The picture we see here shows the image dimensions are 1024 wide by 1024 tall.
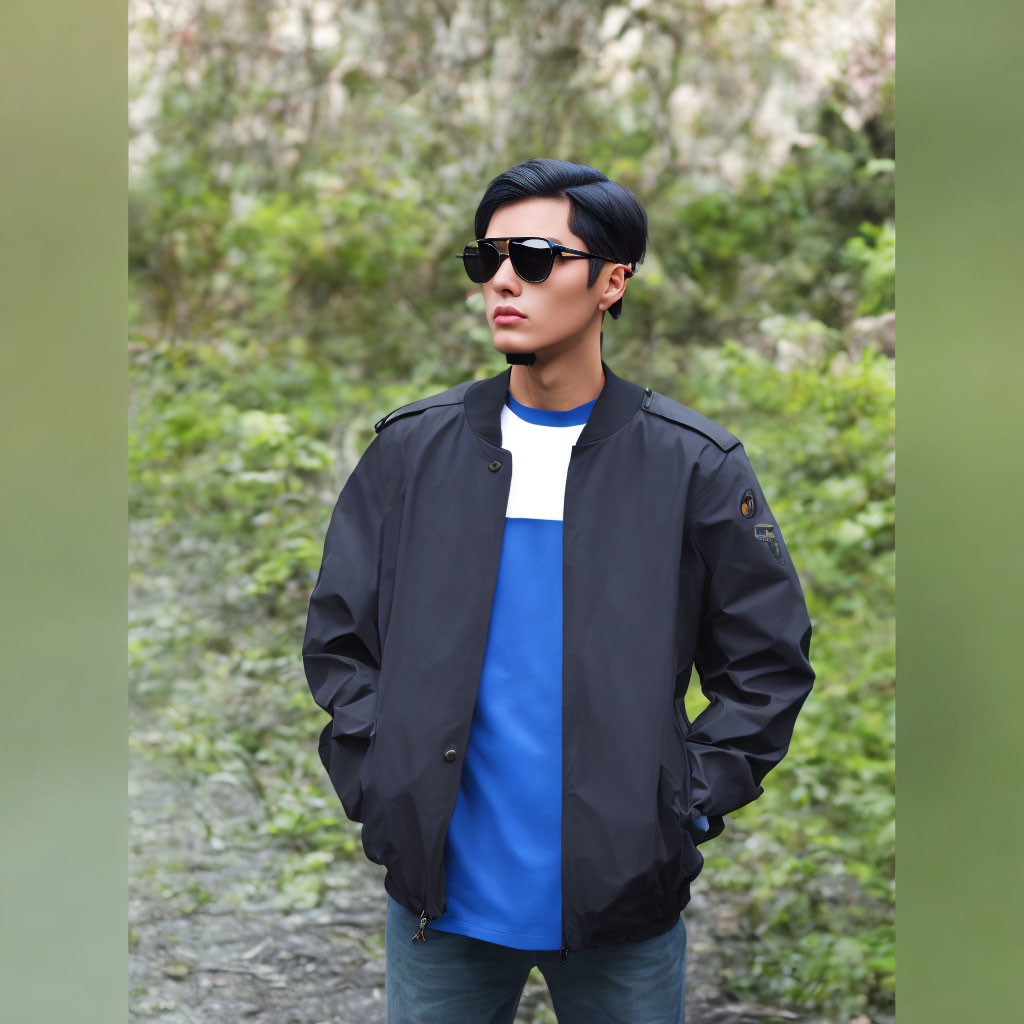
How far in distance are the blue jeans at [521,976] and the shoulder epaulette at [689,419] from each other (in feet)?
2.26

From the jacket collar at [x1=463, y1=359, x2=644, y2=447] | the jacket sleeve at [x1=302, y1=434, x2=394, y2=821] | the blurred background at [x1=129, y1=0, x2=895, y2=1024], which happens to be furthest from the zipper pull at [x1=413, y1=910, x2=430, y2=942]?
the blurred background at [x1=129, y1=0, x2=895, y2=1024]

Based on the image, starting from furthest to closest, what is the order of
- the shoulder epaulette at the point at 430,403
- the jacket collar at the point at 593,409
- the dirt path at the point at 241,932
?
the dirt path at the point at 241,932 → the shoulder epaulette at the point at 430,403 → the jacket collar at the point at 593,409

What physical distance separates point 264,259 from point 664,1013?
3.05 m

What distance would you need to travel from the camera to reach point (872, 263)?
371 centimetres

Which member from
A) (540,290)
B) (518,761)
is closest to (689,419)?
(540,290)

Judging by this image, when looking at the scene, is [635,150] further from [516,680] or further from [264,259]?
[516,680]

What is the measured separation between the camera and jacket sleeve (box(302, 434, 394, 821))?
153 cm

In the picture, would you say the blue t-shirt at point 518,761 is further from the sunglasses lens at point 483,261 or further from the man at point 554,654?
the sunglasses lens at point 483,261

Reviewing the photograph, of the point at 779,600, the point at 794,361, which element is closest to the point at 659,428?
the point at 779,600

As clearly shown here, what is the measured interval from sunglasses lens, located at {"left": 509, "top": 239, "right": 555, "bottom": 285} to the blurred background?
2280 mm

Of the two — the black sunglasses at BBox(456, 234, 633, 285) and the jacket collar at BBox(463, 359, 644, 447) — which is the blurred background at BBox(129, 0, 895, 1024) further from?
the black sunglasses at BBox(456, 234, 633, 285)

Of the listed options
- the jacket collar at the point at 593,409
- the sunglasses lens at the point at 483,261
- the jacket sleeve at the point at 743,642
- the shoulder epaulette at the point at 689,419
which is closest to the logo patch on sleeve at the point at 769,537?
the jacket sleeve at the point at 743,642

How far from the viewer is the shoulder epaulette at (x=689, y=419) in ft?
5.07
